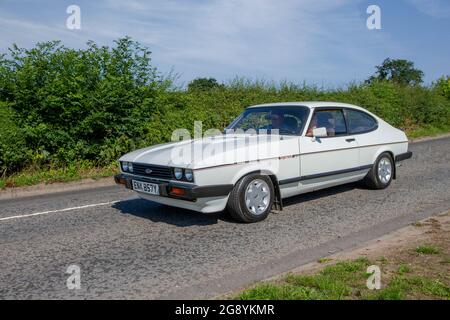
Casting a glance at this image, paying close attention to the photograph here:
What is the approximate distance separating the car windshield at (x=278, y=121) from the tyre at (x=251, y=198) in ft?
3.23

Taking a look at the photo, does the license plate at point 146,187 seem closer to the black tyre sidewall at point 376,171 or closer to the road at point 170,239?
the road at point 170,239

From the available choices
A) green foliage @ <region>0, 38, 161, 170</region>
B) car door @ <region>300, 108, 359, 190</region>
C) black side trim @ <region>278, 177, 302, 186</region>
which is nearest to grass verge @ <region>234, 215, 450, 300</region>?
black side trim @ <region>278, 177, 302, 186</region>

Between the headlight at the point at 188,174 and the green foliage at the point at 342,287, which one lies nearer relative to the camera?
the green foliage at the point at 342,287

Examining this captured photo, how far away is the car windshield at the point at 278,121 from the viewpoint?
6.27 m

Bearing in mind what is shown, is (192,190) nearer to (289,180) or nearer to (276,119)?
(289,180)

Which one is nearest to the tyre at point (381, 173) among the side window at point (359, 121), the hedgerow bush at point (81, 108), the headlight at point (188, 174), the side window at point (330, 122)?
the side window at point (359, 121)

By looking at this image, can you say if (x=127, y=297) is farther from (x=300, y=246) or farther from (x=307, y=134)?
(x=307, y=134)

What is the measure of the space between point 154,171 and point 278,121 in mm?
2108

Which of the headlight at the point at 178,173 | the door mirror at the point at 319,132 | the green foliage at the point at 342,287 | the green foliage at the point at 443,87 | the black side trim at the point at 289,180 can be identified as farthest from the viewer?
the green foliage at the point at 443,87

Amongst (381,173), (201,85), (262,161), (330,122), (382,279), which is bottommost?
(382,279)

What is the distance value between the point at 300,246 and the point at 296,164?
4.94 ft

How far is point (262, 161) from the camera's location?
18.1ft

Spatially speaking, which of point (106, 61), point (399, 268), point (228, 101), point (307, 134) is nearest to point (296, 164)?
point (307, 134)

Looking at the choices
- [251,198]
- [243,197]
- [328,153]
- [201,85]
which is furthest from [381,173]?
[201,85]
